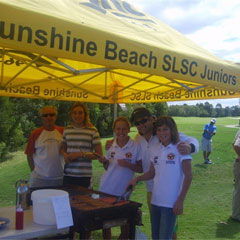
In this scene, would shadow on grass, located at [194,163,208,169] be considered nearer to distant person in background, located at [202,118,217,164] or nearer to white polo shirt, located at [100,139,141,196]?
distant person in background, located at [202,118,217,164]

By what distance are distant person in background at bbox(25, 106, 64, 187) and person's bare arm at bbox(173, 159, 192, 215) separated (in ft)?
5.55

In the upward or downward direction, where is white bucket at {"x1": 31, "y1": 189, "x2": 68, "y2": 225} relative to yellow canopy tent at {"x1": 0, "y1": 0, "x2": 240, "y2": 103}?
downward

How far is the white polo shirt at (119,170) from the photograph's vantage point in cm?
357

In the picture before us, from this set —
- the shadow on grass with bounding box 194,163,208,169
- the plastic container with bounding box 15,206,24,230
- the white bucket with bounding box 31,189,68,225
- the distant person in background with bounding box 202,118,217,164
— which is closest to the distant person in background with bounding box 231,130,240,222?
the white bucket with bounding box 31,189,68,225

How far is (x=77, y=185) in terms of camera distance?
12.8ft

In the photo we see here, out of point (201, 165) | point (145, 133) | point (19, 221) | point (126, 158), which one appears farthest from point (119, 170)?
point (201, 165)

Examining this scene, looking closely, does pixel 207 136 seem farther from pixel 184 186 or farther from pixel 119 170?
pixel 184 186

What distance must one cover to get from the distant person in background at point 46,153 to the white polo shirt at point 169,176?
1.53 meters

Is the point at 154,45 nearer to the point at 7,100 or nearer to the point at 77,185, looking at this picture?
the point at 77,185

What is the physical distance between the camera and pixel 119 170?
3.59 meters

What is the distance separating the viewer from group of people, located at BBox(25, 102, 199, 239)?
304cm

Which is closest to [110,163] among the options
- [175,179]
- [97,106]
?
[175,179]

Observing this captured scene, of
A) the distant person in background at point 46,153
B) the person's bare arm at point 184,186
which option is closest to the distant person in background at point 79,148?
the distant person in background at point 46,153

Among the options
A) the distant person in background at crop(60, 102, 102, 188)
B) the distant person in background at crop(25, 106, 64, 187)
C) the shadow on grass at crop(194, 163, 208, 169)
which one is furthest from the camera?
the shadow on grass at crop(194, 163, 208, 169)
